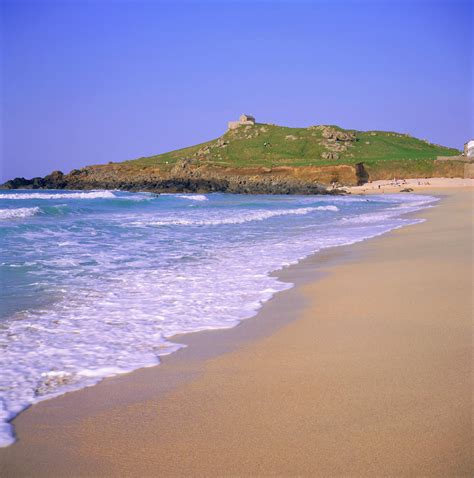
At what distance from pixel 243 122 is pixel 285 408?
10334 centimetres

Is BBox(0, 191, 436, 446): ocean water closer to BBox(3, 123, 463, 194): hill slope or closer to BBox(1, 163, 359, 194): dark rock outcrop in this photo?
BBox(1, 163, 359, 194): dark rock outcrop

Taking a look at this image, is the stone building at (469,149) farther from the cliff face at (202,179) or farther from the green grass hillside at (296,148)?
the cliff face at (202,179)

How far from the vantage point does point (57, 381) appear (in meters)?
3.84

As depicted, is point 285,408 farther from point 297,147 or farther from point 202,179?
point 297,147

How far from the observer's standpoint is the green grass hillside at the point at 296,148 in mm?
77438

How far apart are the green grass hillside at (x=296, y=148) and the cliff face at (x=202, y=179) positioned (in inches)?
166

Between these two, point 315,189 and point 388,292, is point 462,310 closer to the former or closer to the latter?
point 388,292

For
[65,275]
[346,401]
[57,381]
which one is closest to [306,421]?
[346,401]

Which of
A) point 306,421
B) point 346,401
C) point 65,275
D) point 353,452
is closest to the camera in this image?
point 353,452

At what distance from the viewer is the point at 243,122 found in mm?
104250

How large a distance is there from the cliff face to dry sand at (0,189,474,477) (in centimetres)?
4378

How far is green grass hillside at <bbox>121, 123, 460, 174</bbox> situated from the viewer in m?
77.4

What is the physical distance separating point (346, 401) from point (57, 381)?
187 cm

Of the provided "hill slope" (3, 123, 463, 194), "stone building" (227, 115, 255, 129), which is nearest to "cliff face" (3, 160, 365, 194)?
"hill slope" (3, 123, 463, 194)
